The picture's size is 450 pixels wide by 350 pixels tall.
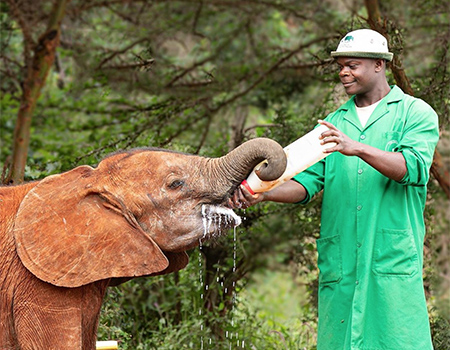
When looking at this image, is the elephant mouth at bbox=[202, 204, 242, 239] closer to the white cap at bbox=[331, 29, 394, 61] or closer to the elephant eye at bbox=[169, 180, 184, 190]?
the elephant eye at bbox=[169, 180, 184, 190]

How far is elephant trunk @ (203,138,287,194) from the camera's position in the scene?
415cm

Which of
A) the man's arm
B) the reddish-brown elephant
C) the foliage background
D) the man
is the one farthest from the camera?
the foliage background

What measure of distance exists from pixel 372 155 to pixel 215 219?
870mm

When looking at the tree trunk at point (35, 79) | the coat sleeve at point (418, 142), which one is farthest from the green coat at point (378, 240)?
the tree trunk at point (35, 79)

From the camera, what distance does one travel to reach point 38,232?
4133mm

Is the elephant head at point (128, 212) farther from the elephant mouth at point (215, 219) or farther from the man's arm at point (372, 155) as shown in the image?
the man's arm at point (372, 155)

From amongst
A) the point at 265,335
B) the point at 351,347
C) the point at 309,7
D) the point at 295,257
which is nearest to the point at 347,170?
the point at 351,347

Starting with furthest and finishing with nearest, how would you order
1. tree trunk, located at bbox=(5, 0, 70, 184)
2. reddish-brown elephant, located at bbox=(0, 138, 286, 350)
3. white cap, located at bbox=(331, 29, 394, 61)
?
tree trunk, located at bbox=(5, 0, 70, 184) < white cap, located at bbox=(331, 29, 394, 61) < reddish-brown elephant, located at bbox=(0, 138, 286, 350)

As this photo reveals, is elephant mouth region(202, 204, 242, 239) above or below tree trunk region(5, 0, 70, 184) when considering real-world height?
below

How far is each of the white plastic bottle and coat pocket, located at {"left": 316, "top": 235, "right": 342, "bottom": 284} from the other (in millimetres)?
450

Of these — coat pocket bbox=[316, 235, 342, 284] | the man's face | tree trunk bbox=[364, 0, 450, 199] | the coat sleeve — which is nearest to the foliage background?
tree trunk bbox=[364, 0, 450, 199]

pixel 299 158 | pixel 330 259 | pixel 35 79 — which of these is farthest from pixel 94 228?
pixel 35 79

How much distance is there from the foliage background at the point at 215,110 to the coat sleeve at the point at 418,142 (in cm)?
164

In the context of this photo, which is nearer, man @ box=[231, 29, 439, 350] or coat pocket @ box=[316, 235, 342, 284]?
man @ box=[231, 29, 439, 350]
